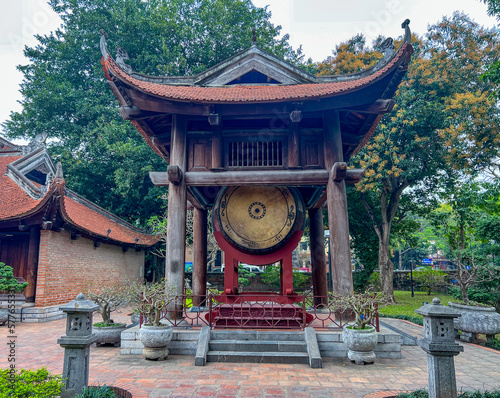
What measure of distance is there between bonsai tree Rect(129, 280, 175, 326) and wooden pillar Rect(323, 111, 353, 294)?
3.69 meters

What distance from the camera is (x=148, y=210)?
81.3ft

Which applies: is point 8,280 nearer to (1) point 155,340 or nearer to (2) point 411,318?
(1) point 155,340

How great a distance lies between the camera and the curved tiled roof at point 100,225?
53.1 feet

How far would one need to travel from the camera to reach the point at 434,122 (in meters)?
17.2

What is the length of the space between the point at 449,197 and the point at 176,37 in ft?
69.5

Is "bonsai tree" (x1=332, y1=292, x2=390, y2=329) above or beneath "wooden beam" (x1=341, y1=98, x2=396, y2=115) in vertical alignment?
beneath

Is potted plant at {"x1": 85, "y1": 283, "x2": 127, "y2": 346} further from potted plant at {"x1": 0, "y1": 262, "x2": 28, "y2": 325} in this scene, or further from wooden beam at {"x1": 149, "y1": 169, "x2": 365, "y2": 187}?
wooden beam at {"x1": 149, "y1": 169, "x2": 365, "y2": 187}

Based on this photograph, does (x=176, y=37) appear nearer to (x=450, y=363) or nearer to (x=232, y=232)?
(x=232, y=232)

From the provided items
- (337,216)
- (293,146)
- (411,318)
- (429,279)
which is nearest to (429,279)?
(429,279)

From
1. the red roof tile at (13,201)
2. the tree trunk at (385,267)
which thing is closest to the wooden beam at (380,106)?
the red roof tile at (13,201)

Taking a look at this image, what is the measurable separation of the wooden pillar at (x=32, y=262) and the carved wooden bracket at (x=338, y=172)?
442 inches

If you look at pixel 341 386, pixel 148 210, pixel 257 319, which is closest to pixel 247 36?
pixel 148 210

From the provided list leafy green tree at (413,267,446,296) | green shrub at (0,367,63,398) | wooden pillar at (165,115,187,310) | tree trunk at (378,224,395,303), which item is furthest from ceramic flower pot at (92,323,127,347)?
leafy green tree at (413,267,446,296)

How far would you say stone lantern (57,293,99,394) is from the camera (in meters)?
4.61
